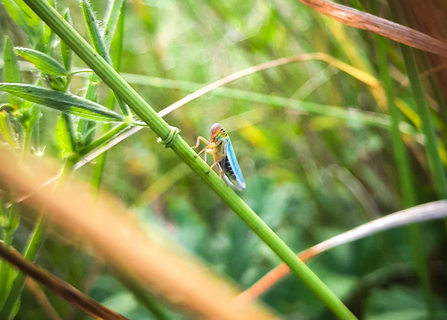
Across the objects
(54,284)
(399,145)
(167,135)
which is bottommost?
(54,284)

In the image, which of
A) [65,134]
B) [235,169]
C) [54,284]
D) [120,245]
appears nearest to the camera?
[120,245]

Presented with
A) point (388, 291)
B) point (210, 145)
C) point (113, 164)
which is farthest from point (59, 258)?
point (388, 291)

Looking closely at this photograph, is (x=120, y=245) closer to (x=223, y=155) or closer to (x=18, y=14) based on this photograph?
(x=18, y=14)

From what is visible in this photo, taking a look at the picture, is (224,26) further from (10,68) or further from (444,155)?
(10,68)

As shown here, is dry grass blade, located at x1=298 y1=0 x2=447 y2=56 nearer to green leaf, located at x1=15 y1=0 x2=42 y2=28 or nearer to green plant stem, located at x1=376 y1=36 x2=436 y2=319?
green plant stem, located at x1=376 y1=36 x2=436 y2=319

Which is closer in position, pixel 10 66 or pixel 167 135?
pixel 167 135

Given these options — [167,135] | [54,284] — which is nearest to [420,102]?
[167,135]

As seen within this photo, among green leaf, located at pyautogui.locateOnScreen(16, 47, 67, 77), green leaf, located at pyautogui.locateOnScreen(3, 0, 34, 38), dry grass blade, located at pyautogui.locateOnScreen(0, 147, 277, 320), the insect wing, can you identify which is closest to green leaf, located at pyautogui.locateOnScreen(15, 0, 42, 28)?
green leaf, located at pyautogui.locateOnScreen(3, 0, 34, 38)

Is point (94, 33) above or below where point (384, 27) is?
below
